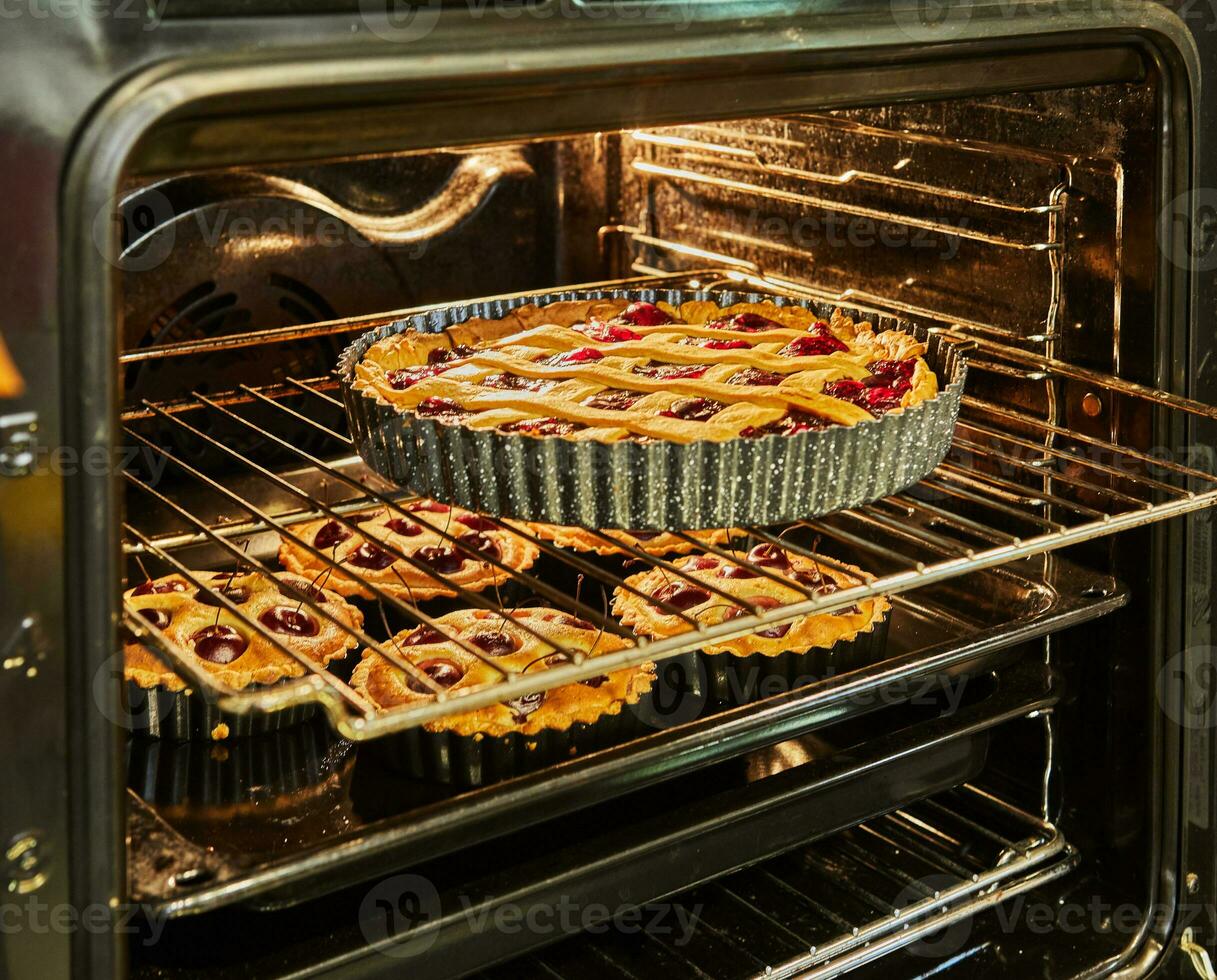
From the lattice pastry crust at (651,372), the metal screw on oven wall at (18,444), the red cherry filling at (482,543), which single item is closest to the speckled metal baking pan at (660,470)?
the lattice pastry crust at (651,372)

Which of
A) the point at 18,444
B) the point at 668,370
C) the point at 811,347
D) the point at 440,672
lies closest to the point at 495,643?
the point at 440,672

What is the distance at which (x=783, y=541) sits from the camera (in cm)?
118

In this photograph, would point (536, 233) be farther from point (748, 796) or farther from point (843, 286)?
point (748, 796)

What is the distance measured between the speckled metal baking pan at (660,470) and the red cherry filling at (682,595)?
217mm

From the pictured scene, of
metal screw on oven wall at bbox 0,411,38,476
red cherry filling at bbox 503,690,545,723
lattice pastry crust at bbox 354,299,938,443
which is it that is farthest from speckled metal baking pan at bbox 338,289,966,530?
metal screw on oven wall at bbox 0,411,38,476

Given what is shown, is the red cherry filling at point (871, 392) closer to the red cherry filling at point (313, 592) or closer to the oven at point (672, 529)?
the oven at point (672, 529)

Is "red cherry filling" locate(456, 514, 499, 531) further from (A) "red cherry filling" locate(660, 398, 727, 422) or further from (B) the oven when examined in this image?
(A) "red cherry filling" locate(660, 398, 727, 422)

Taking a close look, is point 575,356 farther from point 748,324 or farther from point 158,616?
point 158,616

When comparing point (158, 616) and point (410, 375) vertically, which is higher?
point (410, 375)

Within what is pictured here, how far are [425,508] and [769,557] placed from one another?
0.32m

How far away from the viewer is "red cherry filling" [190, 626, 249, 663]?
1097mm

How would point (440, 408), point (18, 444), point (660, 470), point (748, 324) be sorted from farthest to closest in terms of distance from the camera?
point (748, 324) → point (440, 408) → point (660, 470) → point (18, 444)

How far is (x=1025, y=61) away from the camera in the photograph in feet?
3.30

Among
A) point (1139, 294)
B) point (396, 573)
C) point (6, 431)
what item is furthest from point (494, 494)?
point (1139, 294)
